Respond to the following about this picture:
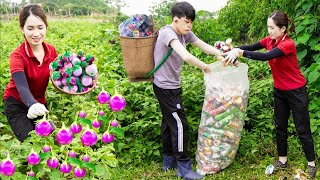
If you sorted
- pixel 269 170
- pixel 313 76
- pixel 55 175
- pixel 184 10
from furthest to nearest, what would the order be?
pixel 313 76 → pixel 269 170 → pixel 184 10 → pixel 55 175

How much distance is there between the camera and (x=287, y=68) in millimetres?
→ 3420

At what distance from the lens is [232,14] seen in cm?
770

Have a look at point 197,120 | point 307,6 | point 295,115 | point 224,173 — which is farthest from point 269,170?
point 307,6

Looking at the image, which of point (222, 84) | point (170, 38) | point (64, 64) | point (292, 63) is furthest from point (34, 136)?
point (292, 63)

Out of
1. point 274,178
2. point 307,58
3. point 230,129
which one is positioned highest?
point 307,58

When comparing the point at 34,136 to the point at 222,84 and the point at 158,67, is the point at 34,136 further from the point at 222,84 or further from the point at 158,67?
the point at 222,84

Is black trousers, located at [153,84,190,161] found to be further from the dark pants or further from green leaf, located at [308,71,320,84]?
green leaf, located at [308,71,320,84]

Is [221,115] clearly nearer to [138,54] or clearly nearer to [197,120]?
[197,120]

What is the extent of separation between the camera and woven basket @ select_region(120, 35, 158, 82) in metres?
3.49

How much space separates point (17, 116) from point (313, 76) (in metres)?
2.62

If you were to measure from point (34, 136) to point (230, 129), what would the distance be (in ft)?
6.34

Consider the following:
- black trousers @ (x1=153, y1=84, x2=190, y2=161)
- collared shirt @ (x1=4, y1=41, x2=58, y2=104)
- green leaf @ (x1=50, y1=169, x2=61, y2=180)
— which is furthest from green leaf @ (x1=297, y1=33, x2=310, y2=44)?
green leaf @ (x1=50, y1=169, x2=61, y2=180)

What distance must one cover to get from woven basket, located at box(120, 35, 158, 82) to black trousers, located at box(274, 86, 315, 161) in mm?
1049

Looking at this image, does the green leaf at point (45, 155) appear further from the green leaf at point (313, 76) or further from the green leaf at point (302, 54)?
the green leaf at point (302, 54)
